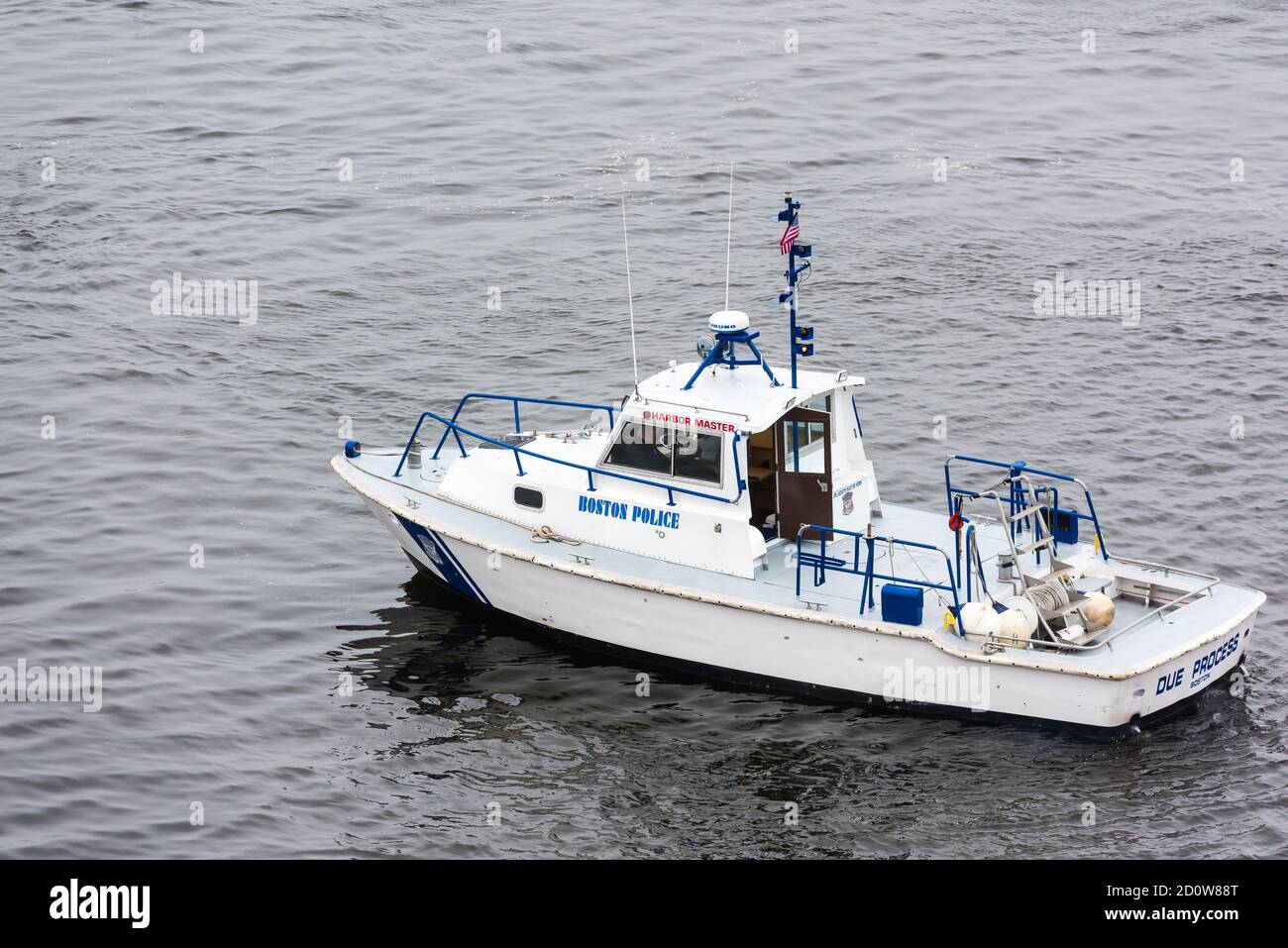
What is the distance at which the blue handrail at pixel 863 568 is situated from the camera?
51.9 feet

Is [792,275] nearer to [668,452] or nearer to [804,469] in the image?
[804,469]

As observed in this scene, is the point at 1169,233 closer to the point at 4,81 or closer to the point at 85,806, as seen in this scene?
the point at 85,806

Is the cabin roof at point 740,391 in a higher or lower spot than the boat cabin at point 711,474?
higher

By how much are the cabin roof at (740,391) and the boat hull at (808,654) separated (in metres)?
2.00

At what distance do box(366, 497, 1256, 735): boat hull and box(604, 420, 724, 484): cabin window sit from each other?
1.39 metres

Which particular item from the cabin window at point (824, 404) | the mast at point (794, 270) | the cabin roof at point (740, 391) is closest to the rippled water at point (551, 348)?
the cabin roof at point (740, 391)

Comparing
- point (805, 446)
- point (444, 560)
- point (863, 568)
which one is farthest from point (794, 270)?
point (444, 560)

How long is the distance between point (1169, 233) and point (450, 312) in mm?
13906

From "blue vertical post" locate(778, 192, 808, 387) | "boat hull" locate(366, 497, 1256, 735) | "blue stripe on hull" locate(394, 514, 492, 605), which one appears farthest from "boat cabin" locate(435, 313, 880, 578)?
"blue stripe on hull" locate(394, 514, 492, 605)

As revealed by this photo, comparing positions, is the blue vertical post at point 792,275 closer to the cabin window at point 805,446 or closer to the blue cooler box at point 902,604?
the cabin window at point 805,446

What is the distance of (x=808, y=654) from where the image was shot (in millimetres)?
16219

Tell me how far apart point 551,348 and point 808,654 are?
431 inches

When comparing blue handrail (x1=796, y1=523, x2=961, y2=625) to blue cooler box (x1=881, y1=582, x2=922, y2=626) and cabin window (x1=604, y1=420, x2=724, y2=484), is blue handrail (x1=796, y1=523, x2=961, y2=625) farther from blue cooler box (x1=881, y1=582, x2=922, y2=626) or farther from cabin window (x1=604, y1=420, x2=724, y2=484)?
cabin window (x1=604, y1=420, x2=724, y2=484)

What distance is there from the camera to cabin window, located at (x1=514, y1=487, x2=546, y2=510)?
17703 mm
